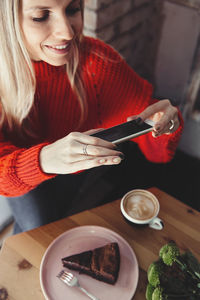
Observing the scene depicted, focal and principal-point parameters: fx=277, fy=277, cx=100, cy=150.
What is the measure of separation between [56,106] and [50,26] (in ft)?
1.22

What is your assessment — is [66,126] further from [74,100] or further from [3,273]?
[3,273]

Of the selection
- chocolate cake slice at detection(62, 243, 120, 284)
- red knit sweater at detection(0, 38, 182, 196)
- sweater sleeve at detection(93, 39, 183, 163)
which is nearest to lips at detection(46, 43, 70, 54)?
red knit sweater at detection(0, 38, 182, 196)

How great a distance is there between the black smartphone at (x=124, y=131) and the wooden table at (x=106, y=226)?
332 millimetres

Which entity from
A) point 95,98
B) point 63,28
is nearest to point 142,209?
point 95,98

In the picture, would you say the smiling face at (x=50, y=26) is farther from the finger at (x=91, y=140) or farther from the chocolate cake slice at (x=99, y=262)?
the chocolate cake slice at (x=99, y=262)

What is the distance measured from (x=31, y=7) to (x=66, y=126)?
0.54m

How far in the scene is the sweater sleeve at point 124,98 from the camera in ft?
3.95

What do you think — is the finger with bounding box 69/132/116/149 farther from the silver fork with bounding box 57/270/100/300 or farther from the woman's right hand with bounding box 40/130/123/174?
the silver fork with bounding box 57/270/100/300

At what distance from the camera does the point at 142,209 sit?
97 cm

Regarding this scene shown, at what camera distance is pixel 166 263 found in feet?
2.25

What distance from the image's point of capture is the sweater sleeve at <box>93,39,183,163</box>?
3.95ft

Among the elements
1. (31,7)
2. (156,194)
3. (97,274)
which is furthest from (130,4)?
(97,274)

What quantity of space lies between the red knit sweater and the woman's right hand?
0.91 ft

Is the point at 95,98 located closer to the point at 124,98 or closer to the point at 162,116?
the point at 124,98
